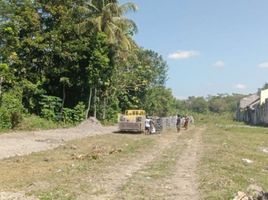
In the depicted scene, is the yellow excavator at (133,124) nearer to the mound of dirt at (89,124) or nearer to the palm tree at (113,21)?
the mound of dirt at (89,124)

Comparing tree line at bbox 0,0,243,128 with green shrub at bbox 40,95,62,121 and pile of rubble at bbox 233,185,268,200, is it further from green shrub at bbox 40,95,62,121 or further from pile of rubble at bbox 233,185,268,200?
pile of rubble at bbox 233,185,268,200

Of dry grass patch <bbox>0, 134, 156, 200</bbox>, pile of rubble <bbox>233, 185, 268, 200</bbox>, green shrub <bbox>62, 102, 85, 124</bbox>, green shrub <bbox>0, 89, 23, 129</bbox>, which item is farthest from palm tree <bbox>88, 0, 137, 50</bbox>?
pile of rubble <bbox>233, 185, 268, 200</bbox>

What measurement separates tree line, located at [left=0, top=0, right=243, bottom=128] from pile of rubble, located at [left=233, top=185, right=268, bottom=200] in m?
22.6

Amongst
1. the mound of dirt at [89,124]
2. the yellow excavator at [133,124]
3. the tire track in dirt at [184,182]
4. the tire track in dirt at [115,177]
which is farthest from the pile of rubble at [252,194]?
the mound of dirt at [89,124]

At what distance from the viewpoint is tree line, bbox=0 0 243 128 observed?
3650 centimetres

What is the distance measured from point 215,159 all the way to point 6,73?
19.7 meters

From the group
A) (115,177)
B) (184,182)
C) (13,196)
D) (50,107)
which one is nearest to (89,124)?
(50,107)

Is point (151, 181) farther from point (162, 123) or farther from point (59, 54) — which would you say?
point (162, 123)

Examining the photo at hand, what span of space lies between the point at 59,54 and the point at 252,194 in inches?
1200

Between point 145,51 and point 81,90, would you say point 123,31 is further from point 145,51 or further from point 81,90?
point 145,51

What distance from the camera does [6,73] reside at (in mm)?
35156

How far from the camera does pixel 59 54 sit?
40.8 metres

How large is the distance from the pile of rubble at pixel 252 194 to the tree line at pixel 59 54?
74.1ft

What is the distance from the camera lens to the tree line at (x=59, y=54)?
120 ft
